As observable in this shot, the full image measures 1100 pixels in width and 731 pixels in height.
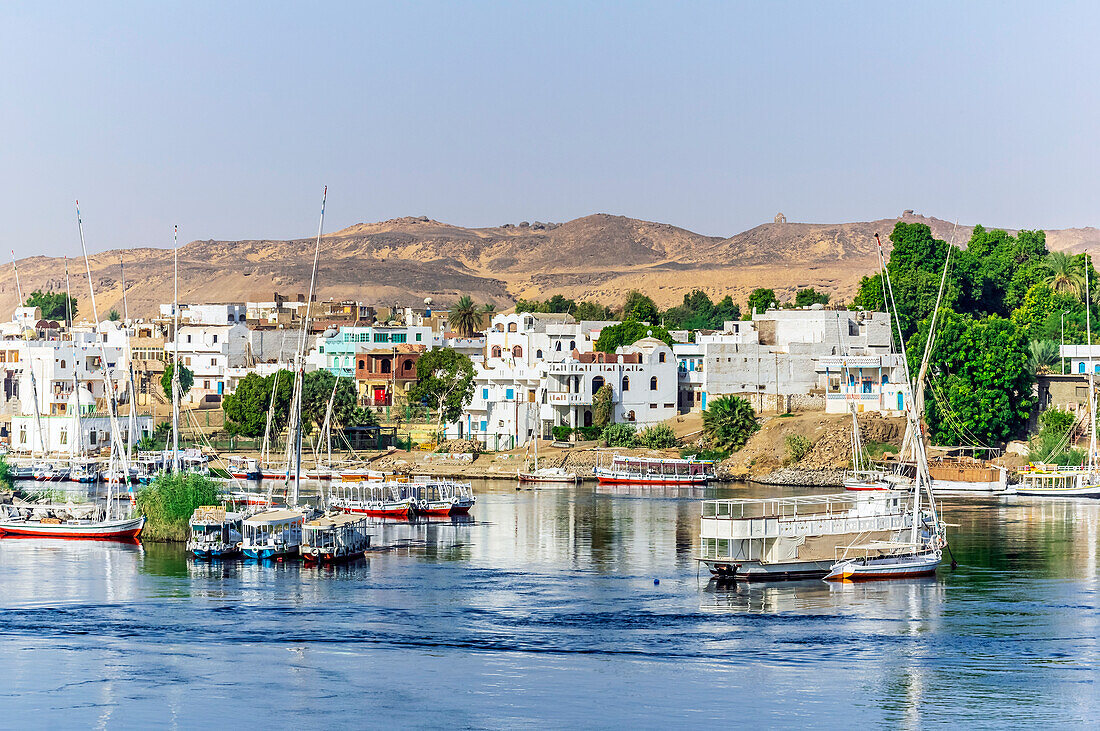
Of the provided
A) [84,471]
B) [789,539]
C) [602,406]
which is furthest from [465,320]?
[789,539]

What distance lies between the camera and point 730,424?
262 feet

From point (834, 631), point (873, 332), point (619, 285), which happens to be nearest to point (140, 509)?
point (834, 631)

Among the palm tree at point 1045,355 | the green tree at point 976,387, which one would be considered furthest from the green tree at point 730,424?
the palm tree at point 1045,355

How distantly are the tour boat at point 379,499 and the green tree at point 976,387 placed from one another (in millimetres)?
27346

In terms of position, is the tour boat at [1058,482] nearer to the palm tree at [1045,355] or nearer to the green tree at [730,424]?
the palm tree at [1045,355]

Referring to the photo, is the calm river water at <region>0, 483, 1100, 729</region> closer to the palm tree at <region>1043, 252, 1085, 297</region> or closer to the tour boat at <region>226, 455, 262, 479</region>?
the tour boat at <region>226, 455, 262, 479</region>

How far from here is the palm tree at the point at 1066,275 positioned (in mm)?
102500

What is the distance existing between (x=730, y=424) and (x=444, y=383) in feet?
56.2

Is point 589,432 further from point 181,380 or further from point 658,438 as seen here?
point 181,380

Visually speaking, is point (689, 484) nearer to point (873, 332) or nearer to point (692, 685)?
point (873, 332)

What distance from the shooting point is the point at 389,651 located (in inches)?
1426

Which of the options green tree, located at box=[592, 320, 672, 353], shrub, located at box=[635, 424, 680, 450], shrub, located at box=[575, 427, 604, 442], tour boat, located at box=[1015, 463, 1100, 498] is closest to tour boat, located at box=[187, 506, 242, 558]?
shrub, located at box=[635, 424, 680, 450]

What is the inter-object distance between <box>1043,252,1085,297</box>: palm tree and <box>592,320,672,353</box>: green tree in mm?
24449

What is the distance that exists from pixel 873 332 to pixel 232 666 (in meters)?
59.8
